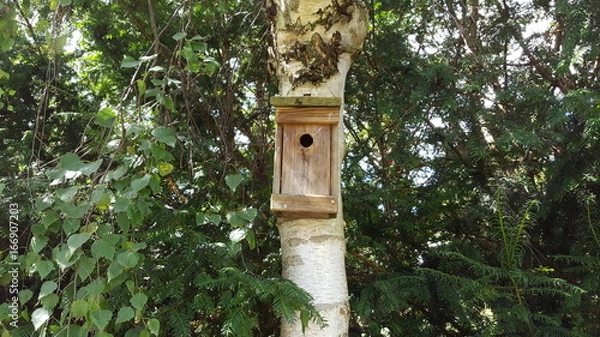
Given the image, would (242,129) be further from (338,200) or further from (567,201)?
(567,201)

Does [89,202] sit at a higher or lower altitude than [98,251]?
higher

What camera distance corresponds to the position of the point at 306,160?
2.32m

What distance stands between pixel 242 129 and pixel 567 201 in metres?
2.14

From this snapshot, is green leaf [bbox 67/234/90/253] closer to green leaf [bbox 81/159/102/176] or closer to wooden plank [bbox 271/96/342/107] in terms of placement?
green leaf [bbox 81/159/102/176]

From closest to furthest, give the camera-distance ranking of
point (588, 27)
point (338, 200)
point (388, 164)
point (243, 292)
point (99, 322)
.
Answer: point (99, 322) → point (243, 292) → point (338, 200) → point (588, 27) → point (388, 164)

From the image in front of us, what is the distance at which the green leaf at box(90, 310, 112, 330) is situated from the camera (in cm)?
160

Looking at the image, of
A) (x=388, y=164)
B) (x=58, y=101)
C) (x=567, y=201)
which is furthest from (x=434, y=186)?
(x=58, y=101)

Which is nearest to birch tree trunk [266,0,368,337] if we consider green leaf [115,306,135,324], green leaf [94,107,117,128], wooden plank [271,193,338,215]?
wooden plank [271,193,338,215]

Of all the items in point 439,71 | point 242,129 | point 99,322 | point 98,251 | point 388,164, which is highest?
point 439,71

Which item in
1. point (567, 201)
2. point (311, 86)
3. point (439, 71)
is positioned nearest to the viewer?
point (311, 86)

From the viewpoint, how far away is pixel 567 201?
3.18m

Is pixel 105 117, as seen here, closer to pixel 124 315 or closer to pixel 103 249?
pixel 103 249

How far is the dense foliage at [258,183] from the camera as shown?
6.09 feet

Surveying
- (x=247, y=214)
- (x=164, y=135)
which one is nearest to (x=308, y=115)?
(x=247, y=214)
